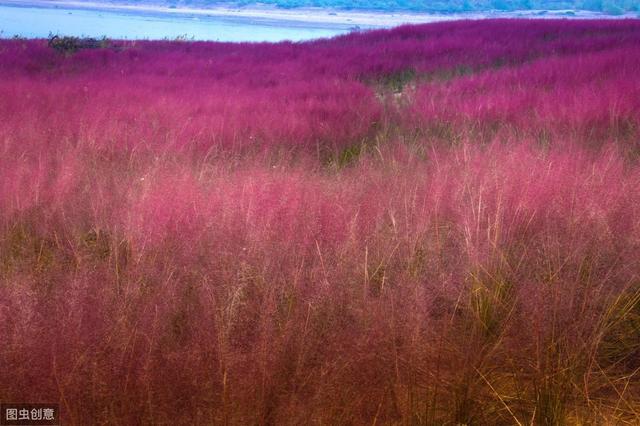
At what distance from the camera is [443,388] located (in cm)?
182

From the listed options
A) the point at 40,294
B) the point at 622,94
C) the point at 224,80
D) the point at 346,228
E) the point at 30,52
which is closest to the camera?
the point at 40,294

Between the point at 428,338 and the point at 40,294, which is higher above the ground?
the point at 40,294

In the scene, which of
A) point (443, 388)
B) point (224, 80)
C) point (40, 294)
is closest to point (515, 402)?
point (443, 388)

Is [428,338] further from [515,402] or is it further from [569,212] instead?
[569,212]

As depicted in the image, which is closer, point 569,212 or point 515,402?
point 515,402

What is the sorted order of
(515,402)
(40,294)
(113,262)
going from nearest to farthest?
(40,294) < (515,402) < (113,262)

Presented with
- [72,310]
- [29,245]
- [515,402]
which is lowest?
[515,402]

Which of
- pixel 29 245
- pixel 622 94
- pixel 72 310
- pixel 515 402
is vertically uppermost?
pixel 622 94

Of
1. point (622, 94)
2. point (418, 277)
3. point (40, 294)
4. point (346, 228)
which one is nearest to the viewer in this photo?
point (40, 294)

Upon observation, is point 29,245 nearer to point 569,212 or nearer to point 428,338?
point 428,338

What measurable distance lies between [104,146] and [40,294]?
3.43 meters

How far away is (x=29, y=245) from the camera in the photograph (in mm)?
2793

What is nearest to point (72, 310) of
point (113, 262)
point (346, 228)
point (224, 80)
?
point (113, 262)

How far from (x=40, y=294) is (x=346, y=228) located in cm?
141
